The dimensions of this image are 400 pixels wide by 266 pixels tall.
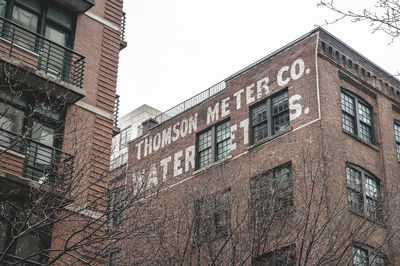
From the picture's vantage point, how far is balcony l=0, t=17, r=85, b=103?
17.8 m

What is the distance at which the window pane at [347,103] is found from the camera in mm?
27875

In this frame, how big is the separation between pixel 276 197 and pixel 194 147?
39.6 ft

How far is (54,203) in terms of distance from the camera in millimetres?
14688

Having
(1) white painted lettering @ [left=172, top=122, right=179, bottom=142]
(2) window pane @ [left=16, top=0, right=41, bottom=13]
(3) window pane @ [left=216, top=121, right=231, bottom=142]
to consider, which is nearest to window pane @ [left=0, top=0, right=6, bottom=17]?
(2) window pane @ [left=16, top=0, right=41, bottom=13]

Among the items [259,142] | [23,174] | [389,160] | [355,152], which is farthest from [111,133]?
[389,160]

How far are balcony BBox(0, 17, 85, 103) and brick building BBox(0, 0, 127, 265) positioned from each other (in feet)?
0.10

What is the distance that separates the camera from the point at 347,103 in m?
28.1

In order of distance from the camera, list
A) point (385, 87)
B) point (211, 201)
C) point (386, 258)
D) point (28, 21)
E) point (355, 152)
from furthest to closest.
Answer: point (385, 87) < point (355, 152) < point (386, 258) < point (211, 201) < point (28, 21)

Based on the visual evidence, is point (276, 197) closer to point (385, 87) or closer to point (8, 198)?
point (8, 198)

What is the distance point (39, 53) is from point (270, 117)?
1226cm

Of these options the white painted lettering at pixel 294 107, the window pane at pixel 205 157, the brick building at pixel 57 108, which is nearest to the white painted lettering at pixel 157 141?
the window pane at pixel 205 157

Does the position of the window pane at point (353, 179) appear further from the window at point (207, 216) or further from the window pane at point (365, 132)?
the window at point (207, 216)

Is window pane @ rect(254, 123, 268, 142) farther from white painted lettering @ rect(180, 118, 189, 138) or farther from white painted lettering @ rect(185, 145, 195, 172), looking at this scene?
white painted lettering @ rect(180, 118, 189, 138)

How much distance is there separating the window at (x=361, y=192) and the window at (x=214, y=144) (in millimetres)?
6286
